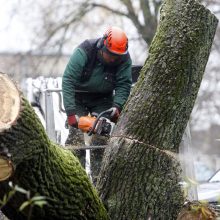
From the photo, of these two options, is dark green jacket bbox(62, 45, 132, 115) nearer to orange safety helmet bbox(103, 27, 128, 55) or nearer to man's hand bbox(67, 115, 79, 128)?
man's hand bbox(67, 115, 79, 128)

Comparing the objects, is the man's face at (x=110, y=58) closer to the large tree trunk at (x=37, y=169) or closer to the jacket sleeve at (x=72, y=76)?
the jacket sleeve at (x=72, y=76)

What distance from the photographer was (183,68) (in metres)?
5.38

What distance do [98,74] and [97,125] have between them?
25.1 inches

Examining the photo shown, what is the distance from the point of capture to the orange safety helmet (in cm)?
728

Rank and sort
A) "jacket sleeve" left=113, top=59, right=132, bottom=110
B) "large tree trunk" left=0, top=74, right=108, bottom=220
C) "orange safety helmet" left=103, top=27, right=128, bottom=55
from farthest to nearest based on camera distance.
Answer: "jacket sleeve" left=113, top=59, right=132, bottom=110 < "orange safety helmet" left=103, top=27, right=128, bottom=55 < "large tree trunk" left=0, top=74, right=108, bottom=220

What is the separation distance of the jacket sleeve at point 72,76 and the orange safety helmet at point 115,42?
27 centimetres

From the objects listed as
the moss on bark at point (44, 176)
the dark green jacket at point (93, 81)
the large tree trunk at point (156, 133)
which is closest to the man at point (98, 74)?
the dark green jacket at point (93, 81)

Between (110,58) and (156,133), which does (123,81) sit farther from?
(156,133)

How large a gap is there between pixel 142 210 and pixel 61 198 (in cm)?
83

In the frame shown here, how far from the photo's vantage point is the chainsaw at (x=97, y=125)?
7.08 m

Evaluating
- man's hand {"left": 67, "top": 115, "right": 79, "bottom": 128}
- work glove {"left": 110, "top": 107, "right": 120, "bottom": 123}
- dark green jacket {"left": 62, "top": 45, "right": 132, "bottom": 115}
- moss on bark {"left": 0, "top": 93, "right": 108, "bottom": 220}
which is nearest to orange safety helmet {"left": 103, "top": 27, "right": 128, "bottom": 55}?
dark green jacket {"left": 62, "top": 45, "right": 132, "bottom": 115}

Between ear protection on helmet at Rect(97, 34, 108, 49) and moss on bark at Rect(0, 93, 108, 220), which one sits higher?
ear protection on helmet at Rect(97, 34, 108, 49)

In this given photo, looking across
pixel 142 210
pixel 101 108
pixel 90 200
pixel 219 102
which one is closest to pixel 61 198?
pixel 90 200

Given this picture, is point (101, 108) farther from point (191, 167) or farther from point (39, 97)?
point (39, 97)
